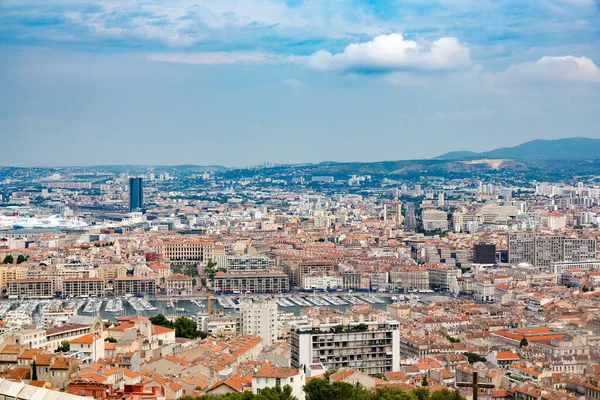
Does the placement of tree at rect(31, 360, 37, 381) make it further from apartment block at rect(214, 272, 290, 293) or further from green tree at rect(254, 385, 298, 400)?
apartment block at rect(214, 272, 290, 293)

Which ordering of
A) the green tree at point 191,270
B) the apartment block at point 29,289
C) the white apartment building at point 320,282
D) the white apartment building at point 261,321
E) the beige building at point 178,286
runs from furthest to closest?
the green tree at point 191,270
the white apartment building at point 320,282
the beige building at point 178,286
the apartment block at point 29,289
the white apartment building at point 261,321

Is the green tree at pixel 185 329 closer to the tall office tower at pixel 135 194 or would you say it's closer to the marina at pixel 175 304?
the marina at pixel 175 304

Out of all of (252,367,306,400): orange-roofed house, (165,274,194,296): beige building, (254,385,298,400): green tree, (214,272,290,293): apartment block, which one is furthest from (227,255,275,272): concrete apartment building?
(254,385,298,400): green tree

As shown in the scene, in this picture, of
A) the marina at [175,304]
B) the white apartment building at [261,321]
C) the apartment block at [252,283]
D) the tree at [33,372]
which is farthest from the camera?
the apartment block at [252,283]

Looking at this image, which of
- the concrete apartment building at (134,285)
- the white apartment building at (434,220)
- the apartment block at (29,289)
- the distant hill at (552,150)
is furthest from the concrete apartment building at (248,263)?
the distant hill at (552,150)

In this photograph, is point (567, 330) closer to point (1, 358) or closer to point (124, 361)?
point (124, 361)

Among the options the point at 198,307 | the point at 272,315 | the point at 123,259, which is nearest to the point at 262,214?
the point at 123,259

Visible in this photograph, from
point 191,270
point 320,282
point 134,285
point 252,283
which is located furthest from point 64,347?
point 191,270
